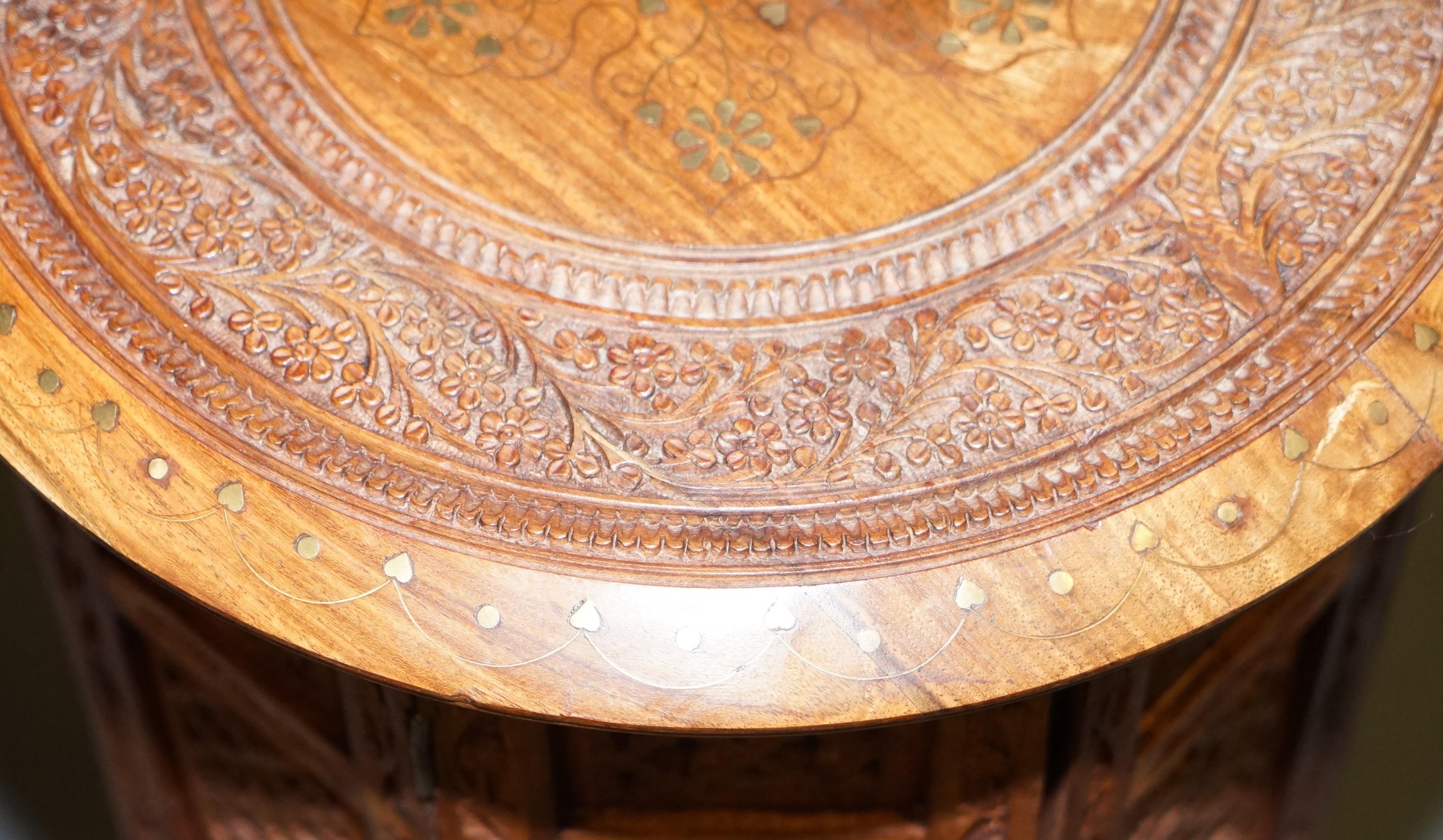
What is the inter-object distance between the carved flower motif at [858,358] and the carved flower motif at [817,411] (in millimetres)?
14

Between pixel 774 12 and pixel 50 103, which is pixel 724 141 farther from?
pixel 50 103

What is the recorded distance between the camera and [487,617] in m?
1.16

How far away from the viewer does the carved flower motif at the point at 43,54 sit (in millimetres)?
1360

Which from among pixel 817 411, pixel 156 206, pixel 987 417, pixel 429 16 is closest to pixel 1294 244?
pixel 987 417

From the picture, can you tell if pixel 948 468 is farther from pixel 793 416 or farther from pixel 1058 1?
pixel 1058 1

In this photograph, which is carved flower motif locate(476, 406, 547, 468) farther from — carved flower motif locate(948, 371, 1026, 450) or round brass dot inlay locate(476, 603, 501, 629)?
carved flower motif locate(948, 371, 1026, 450)

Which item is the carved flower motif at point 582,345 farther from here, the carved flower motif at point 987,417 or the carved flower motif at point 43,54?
the carved flower motif at point 43,54

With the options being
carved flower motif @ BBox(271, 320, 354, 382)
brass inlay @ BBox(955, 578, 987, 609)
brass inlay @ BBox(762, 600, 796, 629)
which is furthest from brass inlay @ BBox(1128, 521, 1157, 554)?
carved flower motif @ BBox(271, 320, 354, 382)

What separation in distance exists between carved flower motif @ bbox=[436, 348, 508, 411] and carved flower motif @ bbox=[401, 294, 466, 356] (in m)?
0.01

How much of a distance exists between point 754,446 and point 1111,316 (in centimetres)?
27

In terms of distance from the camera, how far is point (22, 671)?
6.70ft

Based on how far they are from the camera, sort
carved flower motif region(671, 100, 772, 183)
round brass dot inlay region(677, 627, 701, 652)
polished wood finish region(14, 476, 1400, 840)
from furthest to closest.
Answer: polished wood finish region(14, 476, 1400, 840)
carved flower motif region(671, 100, 772, 183)
round brass dot inlay region(677, 627, 701, 652)

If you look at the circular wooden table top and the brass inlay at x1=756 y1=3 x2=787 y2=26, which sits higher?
the brass inlay at x1=756 y1=3 x2=787 y2=26

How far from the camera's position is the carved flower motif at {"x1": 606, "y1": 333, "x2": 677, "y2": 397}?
1.27 metres
